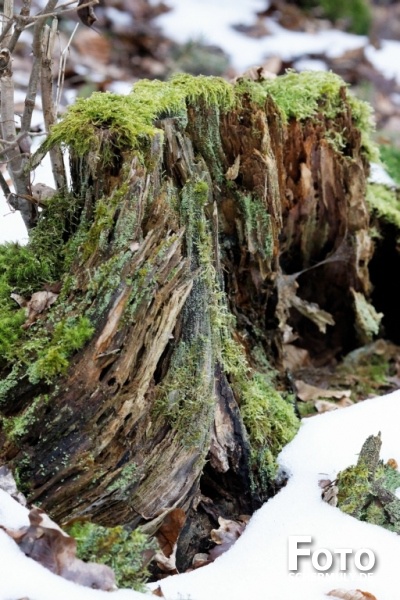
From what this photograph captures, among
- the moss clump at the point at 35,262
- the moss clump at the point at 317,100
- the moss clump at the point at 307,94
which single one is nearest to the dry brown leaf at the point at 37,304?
the moss clump at the point at 35,262

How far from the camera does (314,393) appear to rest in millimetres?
3842

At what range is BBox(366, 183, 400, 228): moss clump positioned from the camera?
4.34m

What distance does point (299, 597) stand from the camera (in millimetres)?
2256

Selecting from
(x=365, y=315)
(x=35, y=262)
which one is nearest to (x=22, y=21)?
(x=35, y=262)

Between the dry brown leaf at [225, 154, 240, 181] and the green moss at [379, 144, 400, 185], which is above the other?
the green moss at [379, 144, 400, 185]

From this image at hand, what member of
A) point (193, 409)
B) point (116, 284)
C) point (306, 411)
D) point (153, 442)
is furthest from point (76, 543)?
point (306, 411)

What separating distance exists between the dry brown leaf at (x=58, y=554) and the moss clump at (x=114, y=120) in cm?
137

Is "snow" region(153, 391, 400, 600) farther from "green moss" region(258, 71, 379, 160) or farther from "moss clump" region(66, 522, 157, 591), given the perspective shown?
"green moss" region(258, 71, 379, 160)

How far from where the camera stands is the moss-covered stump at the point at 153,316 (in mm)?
2354

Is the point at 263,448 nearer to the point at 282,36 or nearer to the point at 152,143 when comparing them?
the point at 152,143

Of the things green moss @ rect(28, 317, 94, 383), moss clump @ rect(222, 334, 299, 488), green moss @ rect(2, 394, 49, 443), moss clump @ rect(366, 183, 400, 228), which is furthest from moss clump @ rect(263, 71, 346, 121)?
green moss @ rect(2, 394, 49, 443)

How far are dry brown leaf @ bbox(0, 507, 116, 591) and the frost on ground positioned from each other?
0.10ft

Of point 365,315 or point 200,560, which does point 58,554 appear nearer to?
point 200,560

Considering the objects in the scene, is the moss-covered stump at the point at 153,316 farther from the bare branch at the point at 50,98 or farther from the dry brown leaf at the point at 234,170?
the bare branch at the point at 50,98
